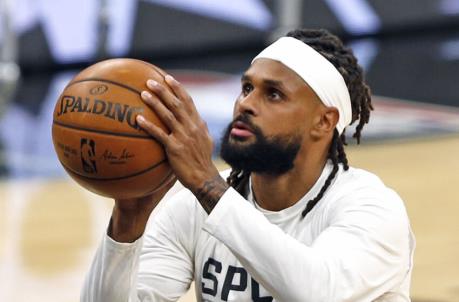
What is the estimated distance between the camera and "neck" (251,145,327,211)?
3.71m

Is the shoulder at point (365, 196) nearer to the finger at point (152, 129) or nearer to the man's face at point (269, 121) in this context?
the man's face at point (269, 121)

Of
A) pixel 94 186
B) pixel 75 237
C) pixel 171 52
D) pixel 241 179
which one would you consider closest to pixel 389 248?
pixel 241 179

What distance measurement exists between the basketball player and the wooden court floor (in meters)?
2.10

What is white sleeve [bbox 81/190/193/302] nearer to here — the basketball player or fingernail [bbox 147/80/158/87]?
the basketball player

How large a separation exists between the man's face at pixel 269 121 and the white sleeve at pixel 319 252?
0.63ft

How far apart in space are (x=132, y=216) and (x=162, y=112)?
1.60ft

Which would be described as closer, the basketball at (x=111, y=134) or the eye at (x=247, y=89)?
the basketball at (x=111, y=134)

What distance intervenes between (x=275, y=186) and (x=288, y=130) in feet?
0.73

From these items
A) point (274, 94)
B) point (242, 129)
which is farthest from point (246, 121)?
point (274, 94)

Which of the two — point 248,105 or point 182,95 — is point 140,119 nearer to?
point 182,95

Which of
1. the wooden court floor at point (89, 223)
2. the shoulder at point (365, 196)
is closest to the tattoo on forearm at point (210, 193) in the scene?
the shoulder at point (365, 196)

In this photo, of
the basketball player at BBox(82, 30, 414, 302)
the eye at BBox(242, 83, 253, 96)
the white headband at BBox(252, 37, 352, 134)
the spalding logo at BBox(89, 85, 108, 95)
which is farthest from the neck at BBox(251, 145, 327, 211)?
the spalding logo at BBox(89, 85, 108, 95)

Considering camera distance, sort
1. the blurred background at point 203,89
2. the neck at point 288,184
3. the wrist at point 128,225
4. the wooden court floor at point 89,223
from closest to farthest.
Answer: the wrist at point 128,225, the neck at point 288,184, the wooden court floor at point 89,223, the blurred background at point 203,89

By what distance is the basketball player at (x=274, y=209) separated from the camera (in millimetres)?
3244
